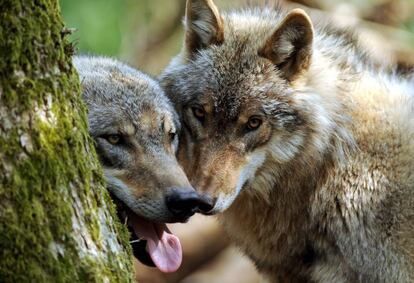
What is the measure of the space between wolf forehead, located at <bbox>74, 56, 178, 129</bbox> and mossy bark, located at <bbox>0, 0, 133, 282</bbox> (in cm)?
157

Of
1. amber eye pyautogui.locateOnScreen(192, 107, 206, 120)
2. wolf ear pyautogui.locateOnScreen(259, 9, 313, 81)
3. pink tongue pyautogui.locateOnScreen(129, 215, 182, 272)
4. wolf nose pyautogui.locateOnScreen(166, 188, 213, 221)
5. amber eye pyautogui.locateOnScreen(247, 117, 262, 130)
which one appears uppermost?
wolf ear pyautogui.locateOnScreen(259, 9, 313, 81)

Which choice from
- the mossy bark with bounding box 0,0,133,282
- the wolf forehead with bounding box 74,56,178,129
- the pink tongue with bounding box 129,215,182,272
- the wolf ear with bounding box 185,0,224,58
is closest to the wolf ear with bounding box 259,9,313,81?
the wolf ear with bounding box 185,0,224,58

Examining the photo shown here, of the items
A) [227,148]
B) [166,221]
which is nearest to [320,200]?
[227,148]

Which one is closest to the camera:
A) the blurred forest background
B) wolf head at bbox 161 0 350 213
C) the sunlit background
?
wolf head at bbox 161 0 350 213

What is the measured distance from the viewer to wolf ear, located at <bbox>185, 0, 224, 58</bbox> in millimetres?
6148

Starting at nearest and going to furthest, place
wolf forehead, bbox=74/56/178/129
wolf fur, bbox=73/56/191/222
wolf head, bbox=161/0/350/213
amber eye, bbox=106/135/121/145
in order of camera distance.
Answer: wolf fur, bbox=73/56/191/222 → amber eye, bbox=106/135/121/145 → wolf forehead, bbox=74/56/178/129 → wolf head, bbox=161/0/350/213

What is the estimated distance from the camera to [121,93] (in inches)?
223

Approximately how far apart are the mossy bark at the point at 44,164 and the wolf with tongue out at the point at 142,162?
1.19 metres

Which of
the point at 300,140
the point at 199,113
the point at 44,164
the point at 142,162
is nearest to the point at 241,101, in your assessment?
the point at 199,113

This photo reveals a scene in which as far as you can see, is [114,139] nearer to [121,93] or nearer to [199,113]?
[121,93]

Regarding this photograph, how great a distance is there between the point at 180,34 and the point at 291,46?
10.9 m

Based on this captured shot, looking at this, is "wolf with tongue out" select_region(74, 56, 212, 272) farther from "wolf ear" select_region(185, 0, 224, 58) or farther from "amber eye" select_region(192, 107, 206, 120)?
"wolf ear" select_region(185, 0, 224, 58)

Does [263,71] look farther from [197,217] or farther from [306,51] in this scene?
[197,217]

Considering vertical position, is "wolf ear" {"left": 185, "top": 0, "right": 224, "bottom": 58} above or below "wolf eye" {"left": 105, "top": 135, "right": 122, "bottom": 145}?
above
